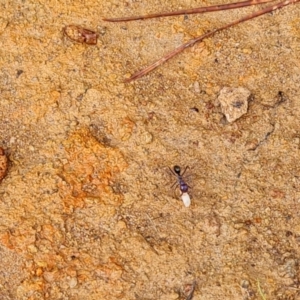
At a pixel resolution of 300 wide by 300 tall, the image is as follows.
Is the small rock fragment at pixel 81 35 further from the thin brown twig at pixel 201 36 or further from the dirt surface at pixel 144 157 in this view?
the thin brown twig at pixel 201 36

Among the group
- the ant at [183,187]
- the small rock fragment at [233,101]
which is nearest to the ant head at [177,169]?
the ant at [183,187]

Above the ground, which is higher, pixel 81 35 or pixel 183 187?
pixel 81 35

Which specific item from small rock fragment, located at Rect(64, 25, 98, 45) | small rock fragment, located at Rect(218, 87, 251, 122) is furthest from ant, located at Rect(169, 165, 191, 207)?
small rock fragment, located at Rect(64, 25, 98, 45)

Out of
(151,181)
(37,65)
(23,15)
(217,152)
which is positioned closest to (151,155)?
(151,181)

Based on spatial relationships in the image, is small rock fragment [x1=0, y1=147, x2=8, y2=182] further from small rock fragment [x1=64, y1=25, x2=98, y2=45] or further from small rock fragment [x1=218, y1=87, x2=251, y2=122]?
small rock fragment [x1=218, y1=87, x2=251, y2=122]

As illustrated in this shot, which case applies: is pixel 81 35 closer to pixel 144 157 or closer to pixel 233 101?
pixel 144 157

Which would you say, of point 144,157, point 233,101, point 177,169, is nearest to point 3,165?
point 144,157
